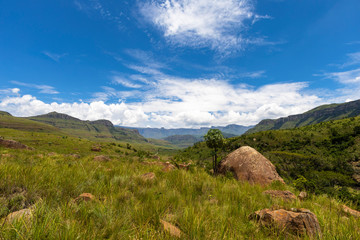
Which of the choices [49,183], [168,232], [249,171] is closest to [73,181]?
[49,183]

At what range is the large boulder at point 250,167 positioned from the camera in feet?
41.0

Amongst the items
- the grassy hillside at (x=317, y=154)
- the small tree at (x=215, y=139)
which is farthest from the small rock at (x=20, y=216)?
the grassy hillside at (x=317, y=154)

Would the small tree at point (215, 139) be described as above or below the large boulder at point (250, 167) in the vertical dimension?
above

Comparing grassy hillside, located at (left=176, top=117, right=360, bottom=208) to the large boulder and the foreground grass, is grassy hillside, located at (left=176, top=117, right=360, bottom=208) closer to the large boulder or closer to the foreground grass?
the large boulder

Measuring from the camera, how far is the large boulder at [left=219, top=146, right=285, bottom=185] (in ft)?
41.0

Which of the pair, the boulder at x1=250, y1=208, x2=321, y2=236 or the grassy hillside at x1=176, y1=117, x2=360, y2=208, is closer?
the boulder at x1=250, y1=208, x2=321, y2=236

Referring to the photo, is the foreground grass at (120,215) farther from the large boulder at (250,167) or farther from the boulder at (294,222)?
the large boulder at (250,167)

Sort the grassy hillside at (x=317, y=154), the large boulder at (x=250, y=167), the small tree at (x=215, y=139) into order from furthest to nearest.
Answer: the grassy hillside at (x=317, y=154) → the small tree at (x=215, y=139) → the large boulder at (x=250, y=167)

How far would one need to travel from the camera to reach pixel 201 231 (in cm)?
238

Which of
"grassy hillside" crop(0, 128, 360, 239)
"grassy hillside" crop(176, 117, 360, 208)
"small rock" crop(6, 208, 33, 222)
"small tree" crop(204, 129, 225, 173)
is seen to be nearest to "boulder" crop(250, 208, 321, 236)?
"grassy hillside" crop(0, 128, 360, 239)

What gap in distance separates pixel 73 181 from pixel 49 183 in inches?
25.4

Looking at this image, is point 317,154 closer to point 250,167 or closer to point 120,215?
point 250,167

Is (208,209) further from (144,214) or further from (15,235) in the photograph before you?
(15,235)

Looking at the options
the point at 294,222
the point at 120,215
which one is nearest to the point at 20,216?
the point at 120,215
